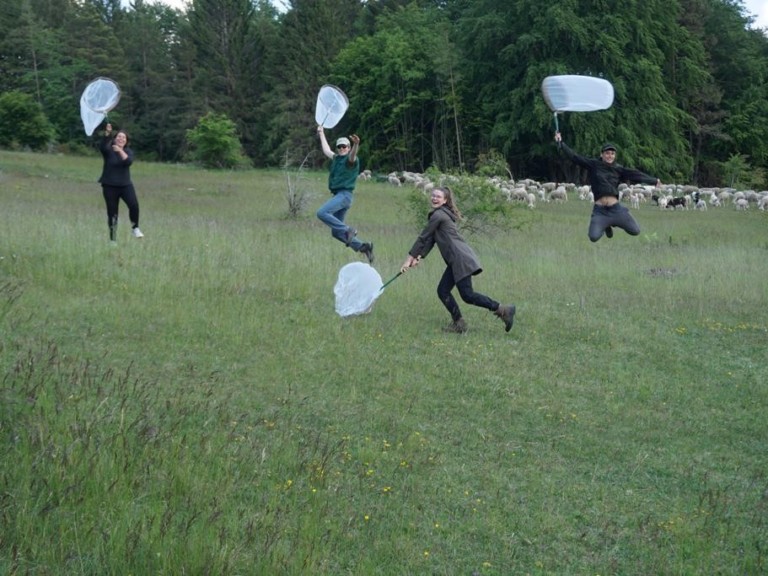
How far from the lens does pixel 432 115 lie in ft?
189

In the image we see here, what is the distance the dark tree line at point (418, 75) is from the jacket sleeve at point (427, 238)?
118 feet

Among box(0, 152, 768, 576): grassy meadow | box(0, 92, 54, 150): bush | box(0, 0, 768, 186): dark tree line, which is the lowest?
box(0, 152, 768, 576): grassy meadow

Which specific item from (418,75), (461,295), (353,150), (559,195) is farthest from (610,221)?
→ (418,75)

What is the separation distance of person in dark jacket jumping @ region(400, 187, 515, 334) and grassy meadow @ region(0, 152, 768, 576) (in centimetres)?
30

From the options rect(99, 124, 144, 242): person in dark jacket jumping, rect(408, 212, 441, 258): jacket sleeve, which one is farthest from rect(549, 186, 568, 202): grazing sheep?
rect(408, 212, 441, 258): jacket sleeve

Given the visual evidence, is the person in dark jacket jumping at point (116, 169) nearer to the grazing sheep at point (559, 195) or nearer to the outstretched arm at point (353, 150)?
the outstretched arm at point (353, 150)

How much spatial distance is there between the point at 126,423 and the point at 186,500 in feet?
3.73

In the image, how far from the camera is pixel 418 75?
2140 inches

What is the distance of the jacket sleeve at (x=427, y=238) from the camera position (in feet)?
34.0

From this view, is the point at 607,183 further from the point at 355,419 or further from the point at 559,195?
the point at 559,195

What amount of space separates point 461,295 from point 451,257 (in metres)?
0.49

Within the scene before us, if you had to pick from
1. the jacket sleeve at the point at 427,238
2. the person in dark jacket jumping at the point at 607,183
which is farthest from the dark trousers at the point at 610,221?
the jacket sleeve at the point at 427,238

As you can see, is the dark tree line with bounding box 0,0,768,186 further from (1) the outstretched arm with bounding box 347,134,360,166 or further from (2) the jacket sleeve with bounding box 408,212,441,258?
(2) the jacket sleeve with bounding box 408,212,441,258

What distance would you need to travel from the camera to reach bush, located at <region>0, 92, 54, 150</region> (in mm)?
50781
